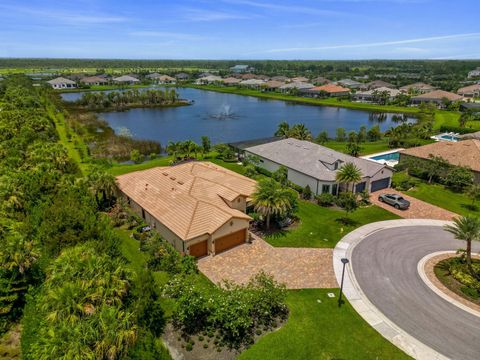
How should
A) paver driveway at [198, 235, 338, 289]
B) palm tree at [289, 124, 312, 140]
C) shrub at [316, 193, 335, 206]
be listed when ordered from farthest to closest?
palm tree at [289, 124, 312, 140] → shrub at [316, 193, 335, 206] → paver driveway at [198, 235, 338, 289]

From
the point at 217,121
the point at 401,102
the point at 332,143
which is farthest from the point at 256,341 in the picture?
the point at 401,102

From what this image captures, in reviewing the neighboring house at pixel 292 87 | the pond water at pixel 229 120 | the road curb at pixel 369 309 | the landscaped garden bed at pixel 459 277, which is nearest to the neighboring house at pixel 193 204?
the road curb at pixel 369 309

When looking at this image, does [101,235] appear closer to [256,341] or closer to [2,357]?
[2,357]

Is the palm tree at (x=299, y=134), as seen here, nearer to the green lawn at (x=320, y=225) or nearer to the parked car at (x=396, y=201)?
the parked car at (x=396, y=201)

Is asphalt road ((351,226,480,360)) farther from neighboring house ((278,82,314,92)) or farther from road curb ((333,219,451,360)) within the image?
neighboring house ((278,82,314,92))

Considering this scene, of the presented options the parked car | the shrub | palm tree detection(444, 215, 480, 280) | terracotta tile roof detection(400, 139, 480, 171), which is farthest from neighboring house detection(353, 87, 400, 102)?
palm tree detection(444, 215, 480, 280)

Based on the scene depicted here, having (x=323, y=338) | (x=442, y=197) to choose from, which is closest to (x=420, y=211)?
(x=442, y=197)
